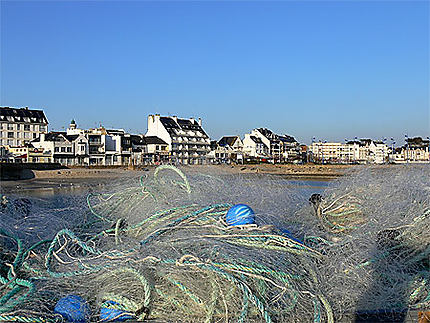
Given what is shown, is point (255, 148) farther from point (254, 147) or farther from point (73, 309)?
point (73, 309)

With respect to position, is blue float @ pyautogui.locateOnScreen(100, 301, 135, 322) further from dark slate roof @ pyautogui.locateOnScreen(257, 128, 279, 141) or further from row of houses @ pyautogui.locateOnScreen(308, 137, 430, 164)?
row of houses @ pyautogui.locateOnScreen(308, 137, 430, 164)

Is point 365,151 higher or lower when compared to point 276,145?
lower

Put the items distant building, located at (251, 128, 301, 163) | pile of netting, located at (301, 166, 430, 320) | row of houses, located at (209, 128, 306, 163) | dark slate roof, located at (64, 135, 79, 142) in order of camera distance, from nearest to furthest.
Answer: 1. pile of netting, located at (301, 166, 430, 320)
2. dark slate roof, located at (64, 135, 79, 142)
3. row of houses, located at (209, 128, 306, 163)
4. distant building, located at (251, 128, 301, 163)

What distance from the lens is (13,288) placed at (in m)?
3.56

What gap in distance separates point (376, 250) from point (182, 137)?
6295 centimetres

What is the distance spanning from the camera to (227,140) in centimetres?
8519

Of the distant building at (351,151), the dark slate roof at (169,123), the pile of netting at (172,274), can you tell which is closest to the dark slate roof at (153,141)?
the dark slate roof at (169,123)

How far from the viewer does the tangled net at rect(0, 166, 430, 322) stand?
3340 mm

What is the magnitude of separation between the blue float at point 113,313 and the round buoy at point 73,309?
4.9 inches

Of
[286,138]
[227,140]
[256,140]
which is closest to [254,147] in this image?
[256,140]

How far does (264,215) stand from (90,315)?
214cm

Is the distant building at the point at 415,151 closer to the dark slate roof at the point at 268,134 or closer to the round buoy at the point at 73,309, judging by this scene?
the dark slate roof at the point at 268,134

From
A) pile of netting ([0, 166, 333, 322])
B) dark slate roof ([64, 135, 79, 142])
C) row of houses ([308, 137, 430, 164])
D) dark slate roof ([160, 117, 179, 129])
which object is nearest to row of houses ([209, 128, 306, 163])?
dark slate roof ([160, 117, 179, 129])

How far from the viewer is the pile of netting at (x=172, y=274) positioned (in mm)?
3314
